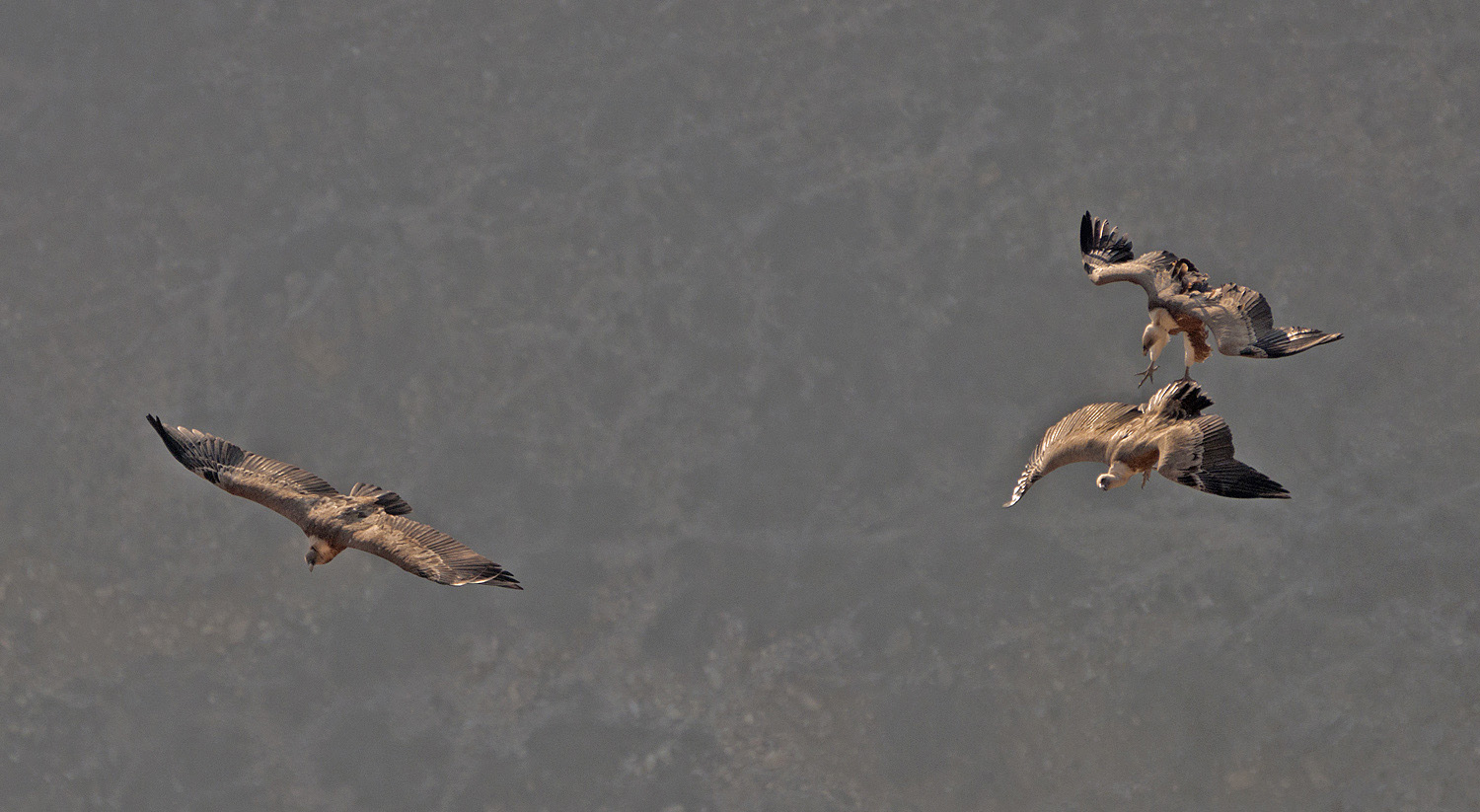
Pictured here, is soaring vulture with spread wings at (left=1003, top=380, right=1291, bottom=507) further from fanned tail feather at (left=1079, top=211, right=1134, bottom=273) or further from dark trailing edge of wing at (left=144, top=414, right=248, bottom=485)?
dark trailing edge of wing at (left=144, top=414, right=248, bottom=485)

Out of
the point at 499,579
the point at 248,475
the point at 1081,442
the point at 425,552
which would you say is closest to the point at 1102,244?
the point at 1081,442

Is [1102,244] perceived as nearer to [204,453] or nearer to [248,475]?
[248,475]

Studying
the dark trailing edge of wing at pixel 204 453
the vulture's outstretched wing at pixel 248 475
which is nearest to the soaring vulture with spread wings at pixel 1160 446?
the vulture's outstretched wing at pixel 248 475

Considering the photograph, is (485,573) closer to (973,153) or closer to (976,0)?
(973,153)

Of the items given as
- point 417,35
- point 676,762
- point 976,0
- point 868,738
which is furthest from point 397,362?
point 976,0

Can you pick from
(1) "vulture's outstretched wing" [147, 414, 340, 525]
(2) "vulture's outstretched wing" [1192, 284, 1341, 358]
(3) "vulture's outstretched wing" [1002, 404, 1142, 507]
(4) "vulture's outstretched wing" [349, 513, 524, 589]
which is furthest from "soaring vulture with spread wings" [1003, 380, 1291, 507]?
(1) "vulture's outstretched wing" [147, 414, 340, 525]
